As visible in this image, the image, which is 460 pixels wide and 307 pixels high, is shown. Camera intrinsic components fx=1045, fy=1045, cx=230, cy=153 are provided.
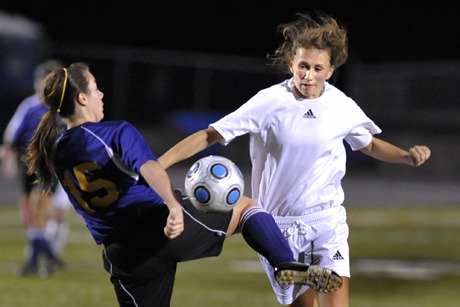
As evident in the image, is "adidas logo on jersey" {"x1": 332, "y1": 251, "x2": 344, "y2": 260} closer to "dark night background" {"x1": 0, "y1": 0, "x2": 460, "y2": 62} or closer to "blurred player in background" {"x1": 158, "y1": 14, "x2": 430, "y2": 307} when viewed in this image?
"blurred player in background" {"x1": 158, "y1": 14, "x2": 430, "y2": 307}

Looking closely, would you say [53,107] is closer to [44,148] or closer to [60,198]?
[44,148]

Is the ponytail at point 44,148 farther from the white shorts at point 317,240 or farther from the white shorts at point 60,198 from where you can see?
the white shorts at point 60,198

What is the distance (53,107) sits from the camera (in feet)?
19.2

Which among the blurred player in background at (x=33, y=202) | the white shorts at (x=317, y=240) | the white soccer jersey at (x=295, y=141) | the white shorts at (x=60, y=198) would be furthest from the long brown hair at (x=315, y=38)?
the white shorts at (x=60, y=198)

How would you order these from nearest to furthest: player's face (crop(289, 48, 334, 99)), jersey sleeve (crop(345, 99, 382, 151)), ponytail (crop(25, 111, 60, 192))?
ponytail (crop(25, 111, 60, 192)) < player's face (crop(289, 48, 334, 99)) < jersey sleeve (crop(345, 99, 382, 151))

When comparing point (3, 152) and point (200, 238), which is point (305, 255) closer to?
point (200, 238)

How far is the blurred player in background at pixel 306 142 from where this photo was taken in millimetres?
6184

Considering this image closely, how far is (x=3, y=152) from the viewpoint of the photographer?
1147 centimetres

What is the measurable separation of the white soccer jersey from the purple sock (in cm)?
44

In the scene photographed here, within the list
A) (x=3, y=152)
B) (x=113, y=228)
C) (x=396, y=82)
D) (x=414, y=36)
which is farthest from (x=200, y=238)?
(x=414, y=36)

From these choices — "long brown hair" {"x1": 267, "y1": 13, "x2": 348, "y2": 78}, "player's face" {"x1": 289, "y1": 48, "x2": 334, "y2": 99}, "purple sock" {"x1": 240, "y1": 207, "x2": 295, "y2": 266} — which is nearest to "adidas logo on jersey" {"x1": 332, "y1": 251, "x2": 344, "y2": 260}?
"purple sock" {"x1": 240, "y1": 207, "x2": 295, "y2": 266}

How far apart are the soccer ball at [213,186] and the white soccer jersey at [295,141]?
0.42 meters

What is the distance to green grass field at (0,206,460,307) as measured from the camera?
9.94 metres

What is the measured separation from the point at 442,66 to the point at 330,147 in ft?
65.8
